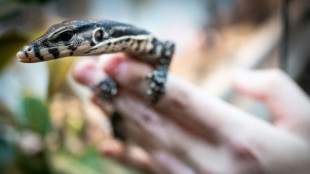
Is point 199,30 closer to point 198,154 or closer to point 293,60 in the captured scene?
point 293,60

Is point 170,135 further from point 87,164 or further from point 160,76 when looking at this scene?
point 87,164

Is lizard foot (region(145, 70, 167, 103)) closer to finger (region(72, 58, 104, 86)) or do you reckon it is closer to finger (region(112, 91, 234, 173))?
finger (region(112, 91, 234, 173))

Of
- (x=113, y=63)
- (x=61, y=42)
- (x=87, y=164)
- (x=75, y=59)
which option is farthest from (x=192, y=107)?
(x=87, y=164)

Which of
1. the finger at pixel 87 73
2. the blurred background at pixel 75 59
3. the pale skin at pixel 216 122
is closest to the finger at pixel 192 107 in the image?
the pale skin at pixel 216 122

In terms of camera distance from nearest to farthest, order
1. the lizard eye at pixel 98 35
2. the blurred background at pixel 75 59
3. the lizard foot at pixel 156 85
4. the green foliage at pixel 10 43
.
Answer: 1. the lizard eye at pixel 98 35
2. the lizard foot at pixel 156 85
3. the green foliage at pixel 10 43
4. the blurred background at pixel 75 59

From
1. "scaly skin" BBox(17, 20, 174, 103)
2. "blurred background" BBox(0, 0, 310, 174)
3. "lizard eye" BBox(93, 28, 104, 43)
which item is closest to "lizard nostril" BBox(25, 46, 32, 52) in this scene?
"scaly skin" BBox(17, 20, 174, 103)

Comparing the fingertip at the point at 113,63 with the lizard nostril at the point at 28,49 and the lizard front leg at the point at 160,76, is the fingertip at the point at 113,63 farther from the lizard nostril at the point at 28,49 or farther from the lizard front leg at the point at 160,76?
the lizard nostril at the point at 28,49
